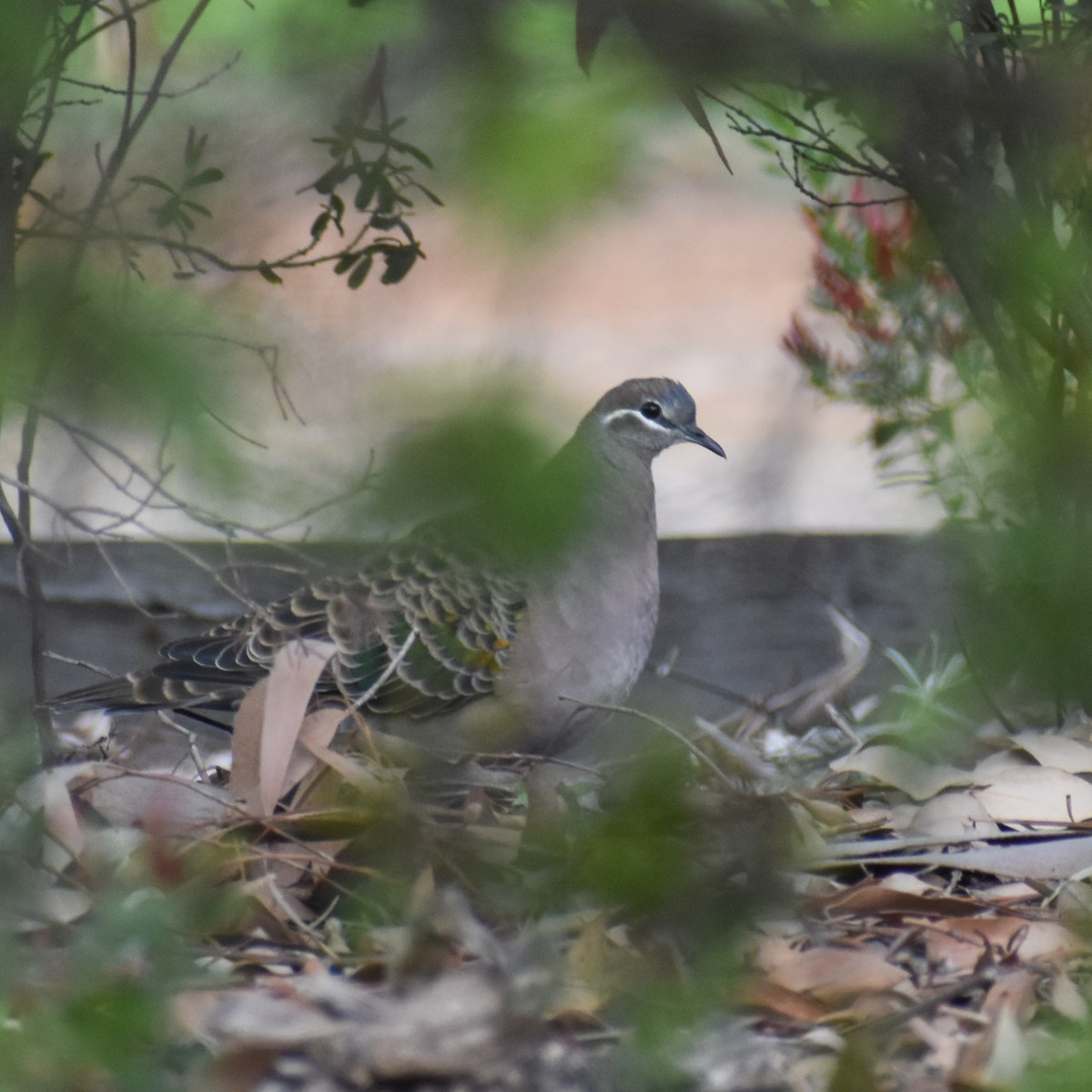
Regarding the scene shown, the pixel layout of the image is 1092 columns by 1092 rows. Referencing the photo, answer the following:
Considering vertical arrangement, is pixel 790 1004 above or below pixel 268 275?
below

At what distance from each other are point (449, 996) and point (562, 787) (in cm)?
36

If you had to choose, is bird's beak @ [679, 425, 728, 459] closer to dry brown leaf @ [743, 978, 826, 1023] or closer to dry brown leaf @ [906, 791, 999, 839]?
dry brown leaf @ [906, 791, 999, 839]

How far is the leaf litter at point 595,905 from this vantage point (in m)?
0.95

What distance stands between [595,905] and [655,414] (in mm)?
2405

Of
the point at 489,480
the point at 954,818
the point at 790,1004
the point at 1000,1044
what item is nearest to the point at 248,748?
the point at 790,1004

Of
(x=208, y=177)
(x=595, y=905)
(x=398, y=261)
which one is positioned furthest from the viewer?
(x=398, y=261)

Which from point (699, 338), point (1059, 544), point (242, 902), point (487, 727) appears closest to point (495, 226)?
point (1059, 544)

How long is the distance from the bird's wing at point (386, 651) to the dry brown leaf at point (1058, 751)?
3.09 feet

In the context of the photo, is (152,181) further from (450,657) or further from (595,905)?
(450,657)

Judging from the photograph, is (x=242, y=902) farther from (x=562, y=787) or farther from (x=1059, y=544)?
(x=1059, y=544)

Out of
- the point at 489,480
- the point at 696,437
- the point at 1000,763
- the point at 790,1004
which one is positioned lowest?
the point at 790,1004

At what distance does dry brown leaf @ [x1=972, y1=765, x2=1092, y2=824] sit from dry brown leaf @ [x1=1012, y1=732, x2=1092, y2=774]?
45 millimetres

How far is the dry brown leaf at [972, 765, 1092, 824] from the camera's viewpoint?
7.47 feet

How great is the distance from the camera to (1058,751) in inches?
97.0
